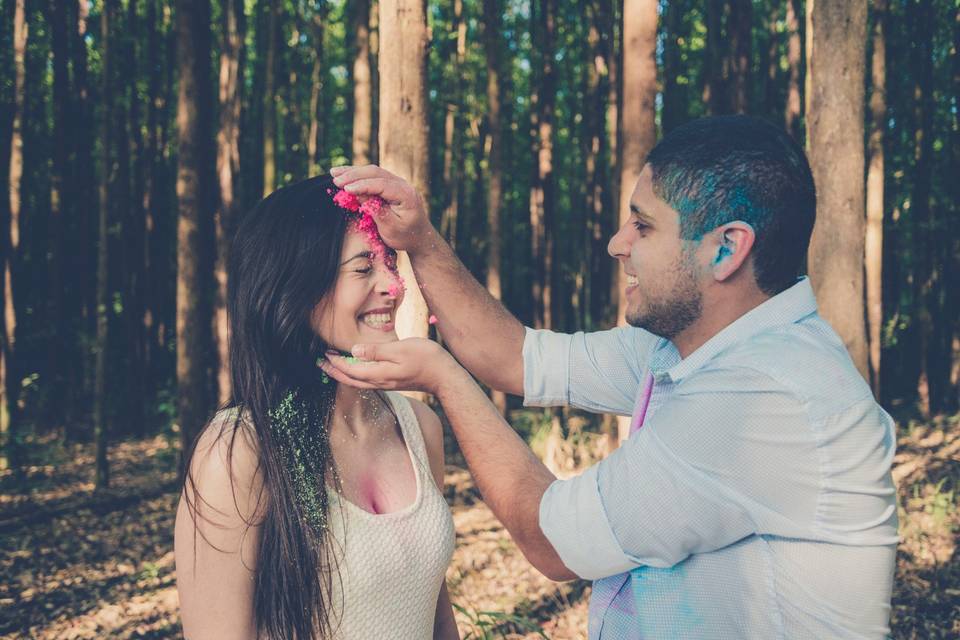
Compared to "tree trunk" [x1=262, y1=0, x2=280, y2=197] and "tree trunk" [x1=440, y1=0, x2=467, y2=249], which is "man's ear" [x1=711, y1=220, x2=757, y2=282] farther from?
"tree trunk" [x1=440, y1=0, x2=467, y2=249]

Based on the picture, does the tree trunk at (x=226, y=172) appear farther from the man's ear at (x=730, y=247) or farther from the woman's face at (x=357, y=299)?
the man's ear at (x=730, y=247)

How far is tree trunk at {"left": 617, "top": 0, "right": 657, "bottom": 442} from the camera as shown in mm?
5848

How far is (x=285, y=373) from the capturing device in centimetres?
244

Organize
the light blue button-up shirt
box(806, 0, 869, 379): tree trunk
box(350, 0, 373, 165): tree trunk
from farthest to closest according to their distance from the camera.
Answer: box(350, 0, 373, 165): tree trunk
box(806, 0, 869, 379): tree trunk
the light blue button-up shirt

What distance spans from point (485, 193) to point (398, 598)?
2434 cm

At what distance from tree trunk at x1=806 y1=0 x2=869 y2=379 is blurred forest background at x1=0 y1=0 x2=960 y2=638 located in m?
0.01

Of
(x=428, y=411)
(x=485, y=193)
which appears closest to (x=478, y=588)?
(x=428, y=411)

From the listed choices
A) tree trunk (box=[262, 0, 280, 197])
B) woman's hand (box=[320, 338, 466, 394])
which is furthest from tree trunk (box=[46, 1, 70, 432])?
woman's hand (box=[320, 338, 466, 394])

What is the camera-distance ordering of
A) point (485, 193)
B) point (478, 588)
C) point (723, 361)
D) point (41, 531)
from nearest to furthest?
1. point (723, 361)
2. point (478, 588)
3. point (41, 531)
4. point (485, 193)

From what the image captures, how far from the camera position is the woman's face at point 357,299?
2.44 m

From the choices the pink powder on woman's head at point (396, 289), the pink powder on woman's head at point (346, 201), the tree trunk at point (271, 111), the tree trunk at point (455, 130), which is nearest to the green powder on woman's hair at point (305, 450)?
the pink powder on woman's head at point (396, 289)

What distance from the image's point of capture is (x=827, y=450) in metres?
1.81

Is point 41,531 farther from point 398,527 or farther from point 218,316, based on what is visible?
point 398,527

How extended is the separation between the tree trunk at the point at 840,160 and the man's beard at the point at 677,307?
3159mm
